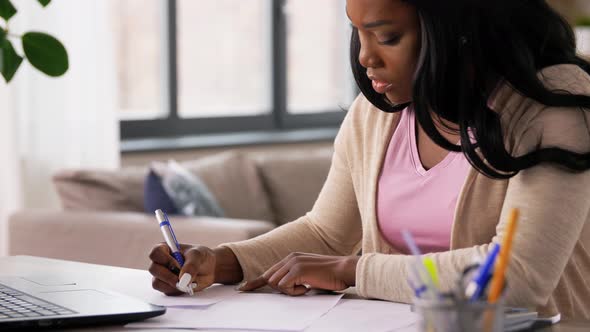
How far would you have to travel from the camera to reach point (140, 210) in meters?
3.56

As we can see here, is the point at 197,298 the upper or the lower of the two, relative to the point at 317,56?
lower

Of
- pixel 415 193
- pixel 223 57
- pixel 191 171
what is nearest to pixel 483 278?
pixel 415 193

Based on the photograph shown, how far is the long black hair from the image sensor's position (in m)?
1.50

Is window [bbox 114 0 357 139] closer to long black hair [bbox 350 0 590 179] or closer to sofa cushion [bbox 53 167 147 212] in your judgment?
sofa cushion [bbox 53 167 147 212]

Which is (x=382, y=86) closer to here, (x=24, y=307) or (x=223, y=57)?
(x=24, y=307)

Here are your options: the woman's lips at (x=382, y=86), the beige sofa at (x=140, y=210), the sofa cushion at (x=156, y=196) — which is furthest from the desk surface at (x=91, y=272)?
the sofa cushion at (x=156, y=196)

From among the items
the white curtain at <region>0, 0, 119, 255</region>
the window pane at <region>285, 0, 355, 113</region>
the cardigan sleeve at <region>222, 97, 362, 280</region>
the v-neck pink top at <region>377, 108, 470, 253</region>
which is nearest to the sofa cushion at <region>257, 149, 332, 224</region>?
the white curtain at <region>0, 0, 119, 255</region>

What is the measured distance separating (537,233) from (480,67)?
0.30m

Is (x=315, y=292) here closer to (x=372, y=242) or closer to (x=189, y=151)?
(x=372, y=242)

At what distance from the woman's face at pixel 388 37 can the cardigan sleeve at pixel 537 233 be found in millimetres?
219

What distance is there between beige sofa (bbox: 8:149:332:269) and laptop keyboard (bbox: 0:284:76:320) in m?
1.70

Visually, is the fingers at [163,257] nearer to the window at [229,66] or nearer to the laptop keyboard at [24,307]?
the laptop keyboard at [24,307]

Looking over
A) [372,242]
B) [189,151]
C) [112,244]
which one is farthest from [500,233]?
[189,151]

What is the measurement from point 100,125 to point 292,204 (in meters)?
0.82
